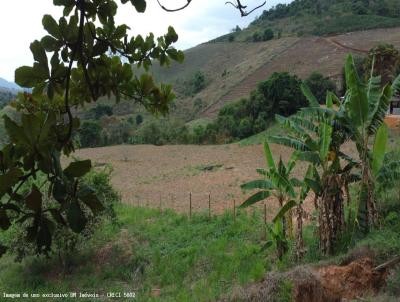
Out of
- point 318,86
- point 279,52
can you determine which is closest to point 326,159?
point 318,86

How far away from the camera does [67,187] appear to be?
2.81 feet

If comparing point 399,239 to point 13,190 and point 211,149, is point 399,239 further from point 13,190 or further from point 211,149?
point 211,149

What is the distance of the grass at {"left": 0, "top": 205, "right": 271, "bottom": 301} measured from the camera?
26.1 ft

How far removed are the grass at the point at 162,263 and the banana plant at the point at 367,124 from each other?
2026mm

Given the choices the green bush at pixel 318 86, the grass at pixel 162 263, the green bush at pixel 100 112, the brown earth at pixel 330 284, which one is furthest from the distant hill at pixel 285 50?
the brown earth at pixel 330 284

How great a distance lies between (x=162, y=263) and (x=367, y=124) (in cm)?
474

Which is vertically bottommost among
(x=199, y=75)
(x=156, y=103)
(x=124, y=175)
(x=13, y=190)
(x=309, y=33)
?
(x=124, y=175)

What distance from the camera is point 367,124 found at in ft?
21.6

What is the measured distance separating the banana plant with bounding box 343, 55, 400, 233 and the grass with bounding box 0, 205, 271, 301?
6.65ft

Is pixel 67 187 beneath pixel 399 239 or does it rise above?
above

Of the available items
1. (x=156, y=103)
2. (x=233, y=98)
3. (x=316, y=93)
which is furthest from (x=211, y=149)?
(x=156, y=103)

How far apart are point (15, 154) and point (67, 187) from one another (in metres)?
0.12

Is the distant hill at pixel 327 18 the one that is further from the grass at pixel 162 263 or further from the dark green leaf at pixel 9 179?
the dark green leaf at pixel 9 179

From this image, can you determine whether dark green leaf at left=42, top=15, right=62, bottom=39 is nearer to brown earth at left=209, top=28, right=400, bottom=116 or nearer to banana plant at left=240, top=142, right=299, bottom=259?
banana plant at left=240, top=142, right=299, bottom=259
